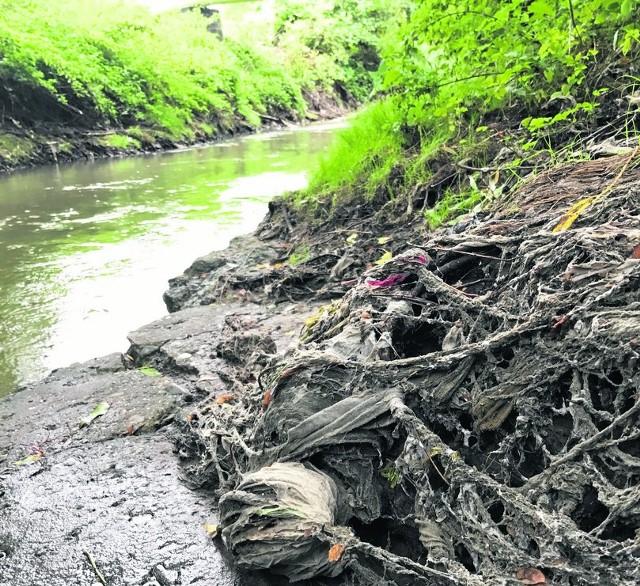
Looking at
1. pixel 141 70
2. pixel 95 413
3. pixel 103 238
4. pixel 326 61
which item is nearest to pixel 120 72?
pixel 141 70

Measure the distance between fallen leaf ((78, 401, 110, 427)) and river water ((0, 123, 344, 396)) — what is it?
134 centimetres

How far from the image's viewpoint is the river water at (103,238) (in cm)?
581

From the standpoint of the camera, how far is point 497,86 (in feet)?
15.3

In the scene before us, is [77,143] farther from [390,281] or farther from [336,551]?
[336,551]

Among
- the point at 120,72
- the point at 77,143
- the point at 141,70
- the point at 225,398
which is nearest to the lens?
the point at 225,398

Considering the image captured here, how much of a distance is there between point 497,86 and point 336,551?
3913 millimetres

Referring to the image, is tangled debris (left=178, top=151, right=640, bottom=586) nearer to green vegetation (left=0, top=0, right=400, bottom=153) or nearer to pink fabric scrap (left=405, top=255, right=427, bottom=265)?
pink fabric scrap (left=405, top=255, right=427, bottom=265)

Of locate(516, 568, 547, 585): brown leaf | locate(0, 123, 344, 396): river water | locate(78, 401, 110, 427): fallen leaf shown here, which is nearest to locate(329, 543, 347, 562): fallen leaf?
locate(516, 568, 547, 585): brown leaf

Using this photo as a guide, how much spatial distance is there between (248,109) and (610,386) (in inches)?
1128

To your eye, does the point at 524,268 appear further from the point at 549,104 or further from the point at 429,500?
the point at 549,104

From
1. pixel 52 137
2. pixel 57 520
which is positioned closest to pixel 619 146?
pixel 57 520

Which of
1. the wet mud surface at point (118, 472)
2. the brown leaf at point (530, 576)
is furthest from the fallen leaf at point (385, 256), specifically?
the brown leaf at point (530, 576)

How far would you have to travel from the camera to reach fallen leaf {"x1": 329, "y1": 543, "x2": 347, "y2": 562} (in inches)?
72.9

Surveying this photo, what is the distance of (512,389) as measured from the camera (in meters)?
2.00
